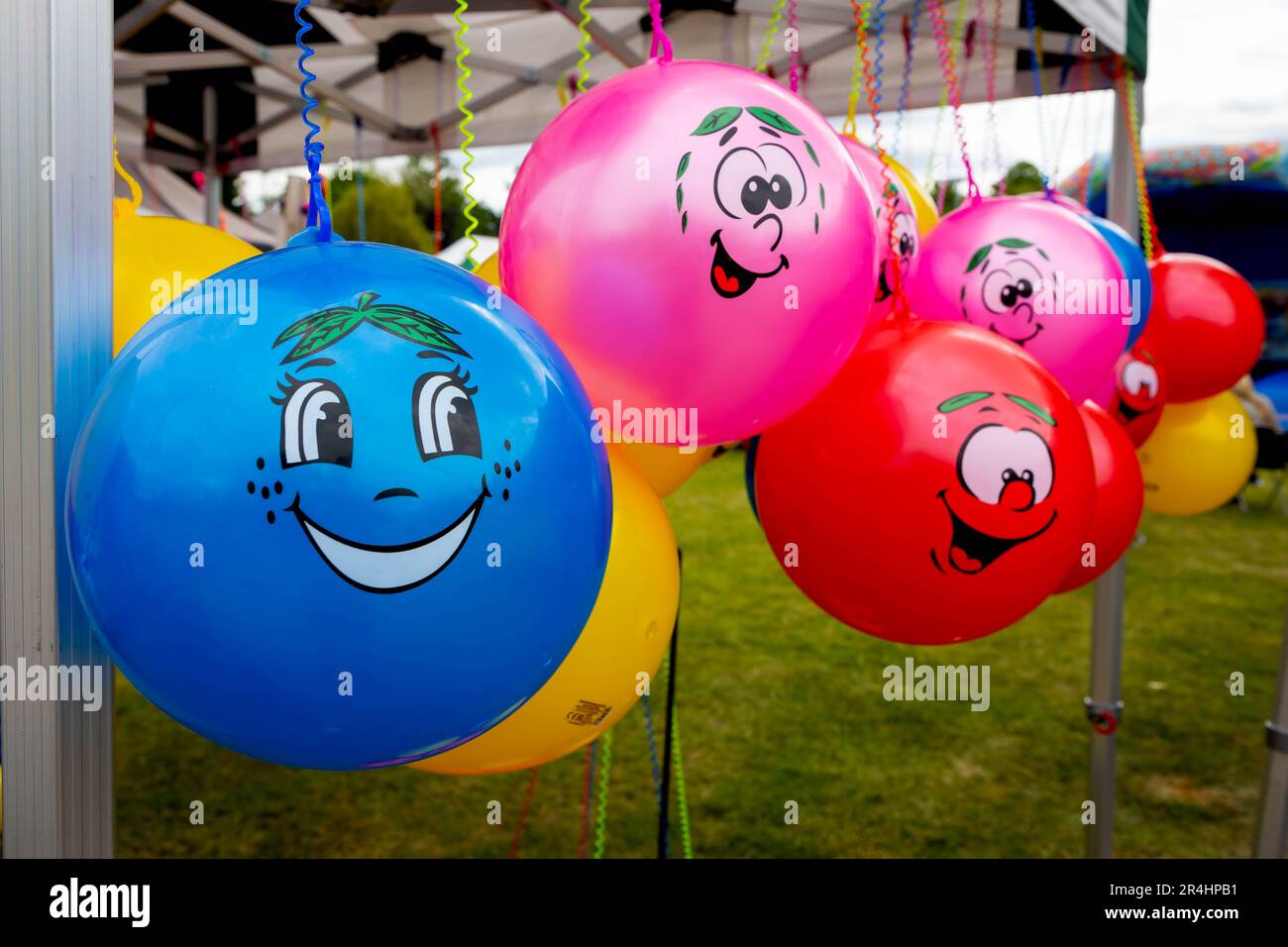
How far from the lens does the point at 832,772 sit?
169 inches

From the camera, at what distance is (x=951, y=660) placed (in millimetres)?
5770

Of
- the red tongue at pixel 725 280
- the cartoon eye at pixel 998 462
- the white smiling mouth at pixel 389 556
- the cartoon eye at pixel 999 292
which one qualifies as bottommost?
the white smiling mouth at pixel 389 556

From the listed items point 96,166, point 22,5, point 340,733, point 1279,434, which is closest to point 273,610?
point 340,733

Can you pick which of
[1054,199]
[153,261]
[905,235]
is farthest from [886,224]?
[153,261]

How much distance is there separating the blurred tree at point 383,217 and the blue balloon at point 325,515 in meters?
20.2

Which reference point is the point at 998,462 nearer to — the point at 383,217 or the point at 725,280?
the point at 725,280

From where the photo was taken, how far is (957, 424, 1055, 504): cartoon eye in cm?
171

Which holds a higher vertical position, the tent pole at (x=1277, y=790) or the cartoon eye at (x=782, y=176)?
the cartoon eye at (x=782, y=176)

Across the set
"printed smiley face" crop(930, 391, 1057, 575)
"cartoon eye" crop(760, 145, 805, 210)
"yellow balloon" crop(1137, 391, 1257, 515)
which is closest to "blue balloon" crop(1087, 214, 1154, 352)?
"printed smiley face" crop(930, 391, 1057, 575)

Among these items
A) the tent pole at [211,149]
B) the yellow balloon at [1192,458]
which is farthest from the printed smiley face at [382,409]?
the tent pole at [211,149]

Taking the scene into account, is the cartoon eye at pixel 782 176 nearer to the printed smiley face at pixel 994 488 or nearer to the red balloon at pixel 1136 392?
the printed smiley face at pixel 994 488

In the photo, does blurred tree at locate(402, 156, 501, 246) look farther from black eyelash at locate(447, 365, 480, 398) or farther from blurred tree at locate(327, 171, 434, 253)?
black eyelash at locate(447, 365, 480, 398)

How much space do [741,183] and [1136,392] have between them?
2.04 metres

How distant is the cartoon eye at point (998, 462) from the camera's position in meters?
1.71
